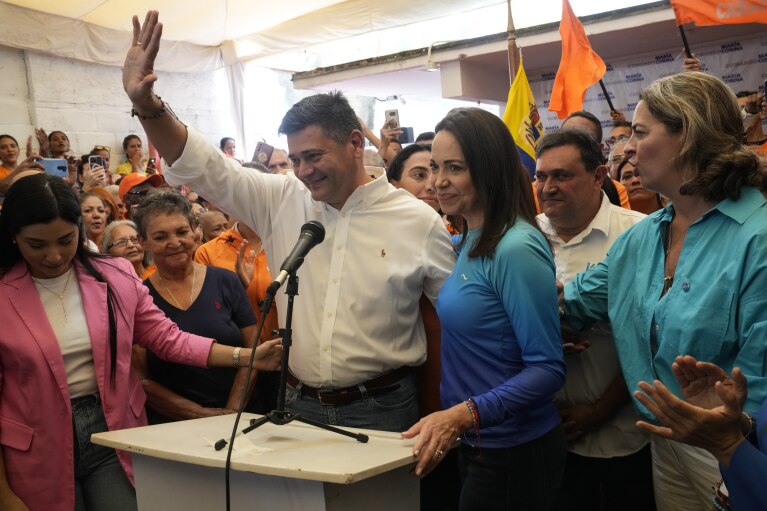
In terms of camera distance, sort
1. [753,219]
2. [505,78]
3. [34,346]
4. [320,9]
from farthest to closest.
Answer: [320,9]
[505,78]
[34,346]
[753,219]

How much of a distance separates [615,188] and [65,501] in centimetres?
250

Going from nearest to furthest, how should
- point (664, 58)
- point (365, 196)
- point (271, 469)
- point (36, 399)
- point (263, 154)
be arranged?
point (271, 469) → point (36, 399) → point (365, 196) → point (263, 154) → point (664, 58)

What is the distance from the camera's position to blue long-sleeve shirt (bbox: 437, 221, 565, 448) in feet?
5.89

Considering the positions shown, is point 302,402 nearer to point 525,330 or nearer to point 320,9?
point 525,330

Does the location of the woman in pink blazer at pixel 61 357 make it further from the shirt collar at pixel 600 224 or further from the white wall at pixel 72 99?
the white wall at pixel 72 99

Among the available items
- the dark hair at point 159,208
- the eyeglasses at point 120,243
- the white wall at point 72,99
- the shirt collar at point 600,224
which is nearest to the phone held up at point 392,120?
the eyeglasses at point 120,243

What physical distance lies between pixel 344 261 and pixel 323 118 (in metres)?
0.48

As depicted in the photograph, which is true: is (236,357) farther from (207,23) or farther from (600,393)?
(207,23)

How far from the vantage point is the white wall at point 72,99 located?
8484 millimetres

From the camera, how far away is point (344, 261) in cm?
237

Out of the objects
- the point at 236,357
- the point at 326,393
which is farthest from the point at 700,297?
the point at 236,357

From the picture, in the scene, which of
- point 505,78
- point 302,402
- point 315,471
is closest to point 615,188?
point 302,402

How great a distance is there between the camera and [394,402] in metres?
2.30

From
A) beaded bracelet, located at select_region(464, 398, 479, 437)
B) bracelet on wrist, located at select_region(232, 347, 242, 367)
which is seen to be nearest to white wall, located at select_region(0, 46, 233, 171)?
bracelet on wrist, located at select_region(232, 347, 242, 367)
